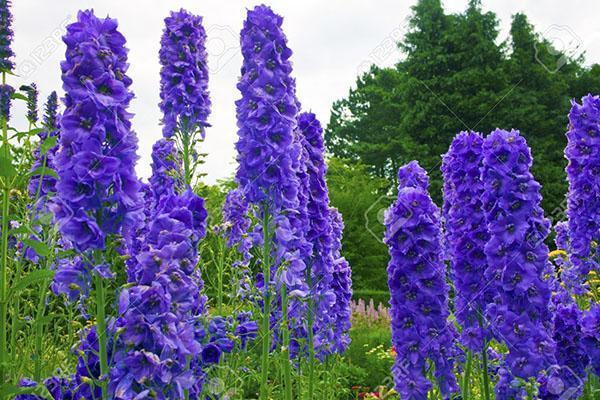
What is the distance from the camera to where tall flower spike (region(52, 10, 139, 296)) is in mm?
2715

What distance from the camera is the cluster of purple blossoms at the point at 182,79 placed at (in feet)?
20.6

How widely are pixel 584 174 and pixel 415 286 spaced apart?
295 cm

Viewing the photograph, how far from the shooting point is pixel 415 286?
409 cm

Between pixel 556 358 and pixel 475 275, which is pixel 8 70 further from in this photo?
pixel 556 358

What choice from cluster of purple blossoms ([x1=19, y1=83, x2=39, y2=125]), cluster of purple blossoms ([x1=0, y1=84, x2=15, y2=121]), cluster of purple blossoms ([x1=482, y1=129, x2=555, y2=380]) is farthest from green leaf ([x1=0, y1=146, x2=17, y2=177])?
cluster of purple blossoms ([x1=482, y1=129, x2=555, y2=380])

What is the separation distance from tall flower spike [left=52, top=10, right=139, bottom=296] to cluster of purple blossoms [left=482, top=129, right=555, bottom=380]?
2.34 metres

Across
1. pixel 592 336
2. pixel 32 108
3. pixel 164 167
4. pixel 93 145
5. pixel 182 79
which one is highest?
pixel 182 79

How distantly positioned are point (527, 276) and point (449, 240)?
33.8 inches

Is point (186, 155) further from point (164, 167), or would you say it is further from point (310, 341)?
point (310, 341)

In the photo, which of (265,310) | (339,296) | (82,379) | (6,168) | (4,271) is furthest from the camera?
(339,296)

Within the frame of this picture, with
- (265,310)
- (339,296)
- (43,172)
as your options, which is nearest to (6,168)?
(43,172)

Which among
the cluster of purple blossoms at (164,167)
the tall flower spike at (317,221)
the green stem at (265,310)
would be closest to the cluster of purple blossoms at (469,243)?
the tall flower spike at (317,221)

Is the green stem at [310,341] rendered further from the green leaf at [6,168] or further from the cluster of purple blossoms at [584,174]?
the cluster of purple blossoms at [584,174]

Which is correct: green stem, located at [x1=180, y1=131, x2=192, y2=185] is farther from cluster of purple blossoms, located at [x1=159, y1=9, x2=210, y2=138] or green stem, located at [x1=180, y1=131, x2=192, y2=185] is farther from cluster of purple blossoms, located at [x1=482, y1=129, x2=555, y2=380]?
cluster of purple blossoms, located at [x1=482, y1=129, x2=555, y2=380]
